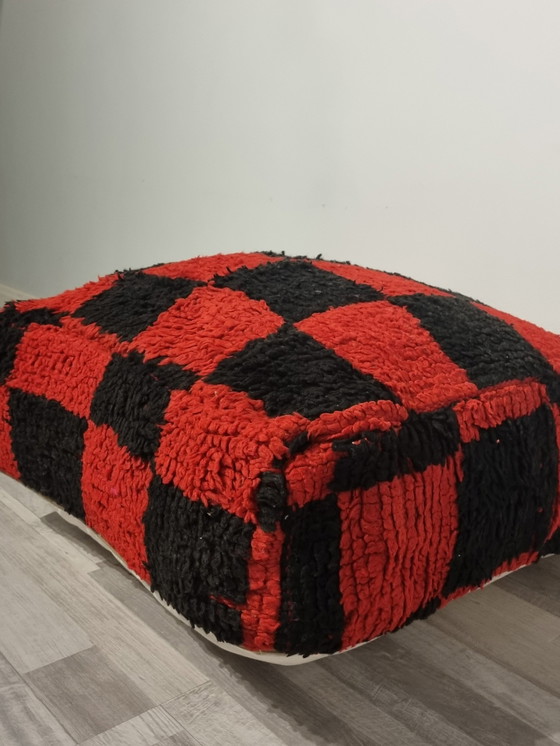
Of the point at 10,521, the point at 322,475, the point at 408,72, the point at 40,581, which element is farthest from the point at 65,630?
the point at 408,72

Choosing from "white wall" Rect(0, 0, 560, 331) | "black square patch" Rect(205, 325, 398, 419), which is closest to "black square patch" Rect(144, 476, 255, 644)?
"black square patch" Rect(205, 325, 398, 419)

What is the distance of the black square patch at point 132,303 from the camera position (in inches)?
35.7

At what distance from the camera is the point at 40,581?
0.95 m

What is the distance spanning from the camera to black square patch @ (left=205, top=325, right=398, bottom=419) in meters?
0.70

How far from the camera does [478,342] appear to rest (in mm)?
874

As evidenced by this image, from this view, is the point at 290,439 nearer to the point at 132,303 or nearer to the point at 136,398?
the point at 136,398

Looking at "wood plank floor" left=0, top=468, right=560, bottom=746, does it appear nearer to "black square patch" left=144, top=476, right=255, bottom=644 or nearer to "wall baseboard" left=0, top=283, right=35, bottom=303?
"black square patch" left=144, top=476, right=255, bottom=644

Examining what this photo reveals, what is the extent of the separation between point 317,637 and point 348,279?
0.46m

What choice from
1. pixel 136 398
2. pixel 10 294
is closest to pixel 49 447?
pixel 136 398

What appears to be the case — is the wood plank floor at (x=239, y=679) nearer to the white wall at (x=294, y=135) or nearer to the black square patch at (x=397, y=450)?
the black square patch at (x=397, y=450)

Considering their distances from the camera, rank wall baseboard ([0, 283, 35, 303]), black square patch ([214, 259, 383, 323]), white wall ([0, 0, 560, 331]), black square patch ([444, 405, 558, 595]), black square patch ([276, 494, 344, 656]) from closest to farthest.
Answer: black square patch ([276, 494, 344, 656]) → black square patch ([444, 405, 558, 595]) → black square patch ([214, 259, 383, 323]) → white wall ([0, 0, 560, 331]) → wall baseboard ([0, 283, 35, 303])

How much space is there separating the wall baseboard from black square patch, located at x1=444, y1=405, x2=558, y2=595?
201 centimetres

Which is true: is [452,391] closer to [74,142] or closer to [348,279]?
[348,279]

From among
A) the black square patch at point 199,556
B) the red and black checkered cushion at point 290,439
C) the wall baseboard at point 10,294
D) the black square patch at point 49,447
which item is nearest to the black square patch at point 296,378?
the red and black checkered cushion at point 290,439
